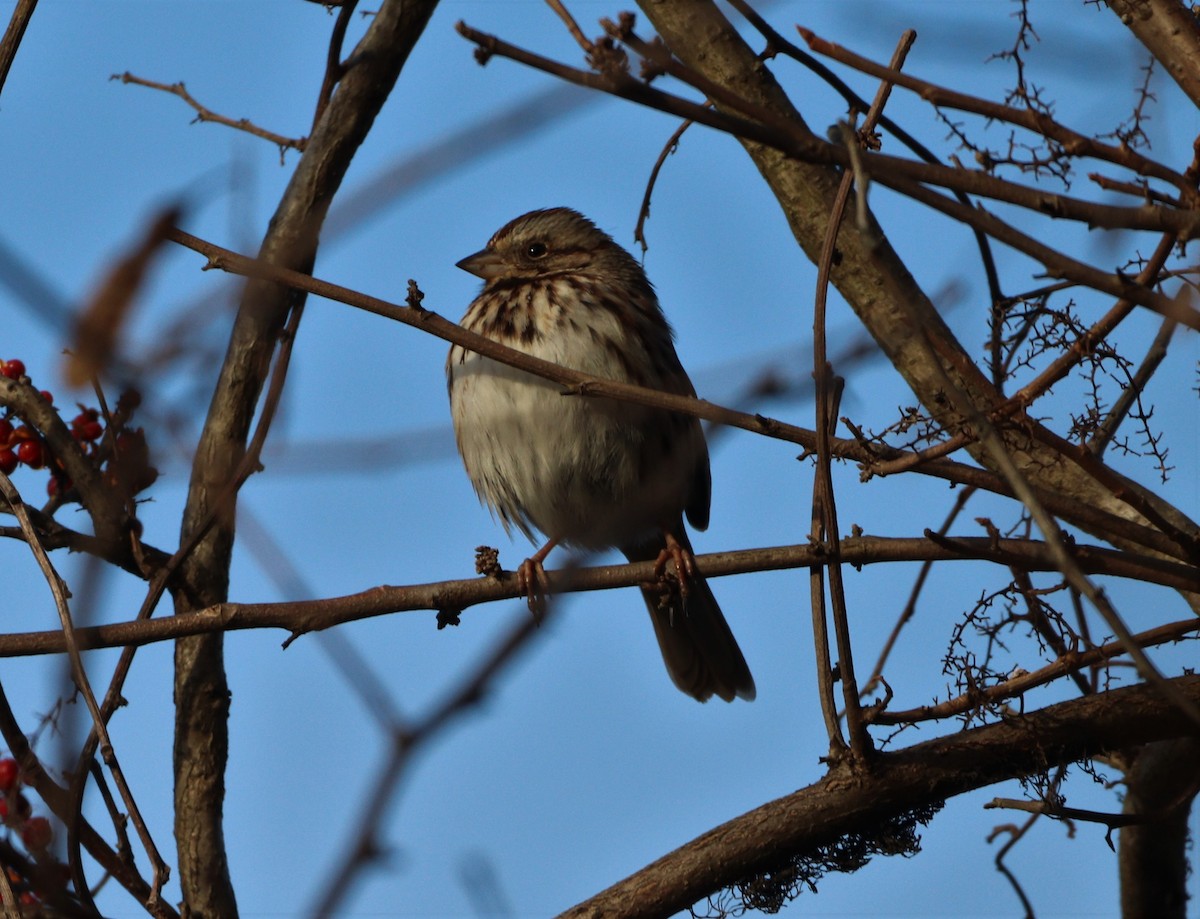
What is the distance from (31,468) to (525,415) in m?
1.62

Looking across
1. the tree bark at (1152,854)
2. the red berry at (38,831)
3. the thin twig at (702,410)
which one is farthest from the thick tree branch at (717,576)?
the tree bark at (1152,854)

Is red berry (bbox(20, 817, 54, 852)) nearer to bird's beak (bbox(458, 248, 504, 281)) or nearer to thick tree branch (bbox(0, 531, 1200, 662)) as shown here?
thick tree branch (bbox(0, 531, 1200, 662))

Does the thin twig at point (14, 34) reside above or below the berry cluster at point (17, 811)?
above

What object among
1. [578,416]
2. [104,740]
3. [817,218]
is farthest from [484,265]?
[104,740]

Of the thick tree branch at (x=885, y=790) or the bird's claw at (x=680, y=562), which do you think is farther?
the bird's claw at (x=680, y=562)

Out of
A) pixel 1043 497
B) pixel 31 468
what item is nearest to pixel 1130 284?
pixel 1043 497

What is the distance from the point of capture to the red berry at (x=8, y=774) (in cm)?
286

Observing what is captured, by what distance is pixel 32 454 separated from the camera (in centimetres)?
348

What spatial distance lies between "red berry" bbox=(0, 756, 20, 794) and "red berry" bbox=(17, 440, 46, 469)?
2.79 ft

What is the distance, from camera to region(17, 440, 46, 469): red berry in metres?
3.48

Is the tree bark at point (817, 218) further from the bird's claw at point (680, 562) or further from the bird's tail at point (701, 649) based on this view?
the bird's tail at point (701, 649)

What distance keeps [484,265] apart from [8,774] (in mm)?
2843

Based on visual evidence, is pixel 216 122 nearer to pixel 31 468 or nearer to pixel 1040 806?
pixel 31 468

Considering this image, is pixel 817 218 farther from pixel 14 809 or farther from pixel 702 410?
pixel 14 809
